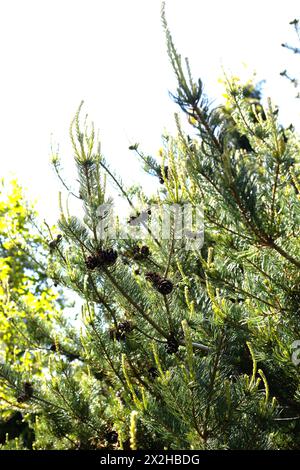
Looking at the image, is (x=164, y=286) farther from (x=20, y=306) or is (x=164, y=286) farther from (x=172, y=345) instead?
(x=20, y=306)

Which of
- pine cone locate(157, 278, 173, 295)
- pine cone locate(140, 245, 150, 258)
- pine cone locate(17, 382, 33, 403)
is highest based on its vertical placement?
pine cone locate(140, 245, 150, 258)

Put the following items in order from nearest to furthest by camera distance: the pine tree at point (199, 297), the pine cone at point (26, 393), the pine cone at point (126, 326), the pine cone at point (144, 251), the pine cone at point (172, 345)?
the pine tree at point (199, 297) < the pine cone at point (172, 345) < the pine cone at point (126, 326) < the pine cone at point (144, 251) < the pine cone at point (26, 393)

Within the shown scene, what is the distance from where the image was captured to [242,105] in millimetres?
3268

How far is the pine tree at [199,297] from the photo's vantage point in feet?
6.28

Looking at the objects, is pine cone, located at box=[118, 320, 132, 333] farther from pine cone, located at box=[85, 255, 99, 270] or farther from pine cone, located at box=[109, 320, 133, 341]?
pine cone, located at box=[85, 255, 99, 270]

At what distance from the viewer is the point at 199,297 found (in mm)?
2725

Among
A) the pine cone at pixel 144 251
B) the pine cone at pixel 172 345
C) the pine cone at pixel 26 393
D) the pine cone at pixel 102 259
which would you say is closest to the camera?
the pine cone at pixel 102 259

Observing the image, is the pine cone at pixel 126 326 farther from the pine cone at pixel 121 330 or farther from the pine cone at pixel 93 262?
the pine cone at pixel 93 262

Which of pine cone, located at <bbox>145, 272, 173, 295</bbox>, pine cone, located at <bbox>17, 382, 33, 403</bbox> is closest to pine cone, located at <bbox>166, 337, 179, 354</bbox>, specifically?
pine cone, located at <bbox>145, 272, 173, 295</bbox>

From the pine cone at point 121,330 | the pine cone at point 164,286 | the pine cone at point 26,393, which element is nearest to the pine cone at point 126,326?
the pine cone at point 121,330

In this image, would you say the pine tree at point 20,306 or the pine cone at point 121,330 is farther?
the pine tree at point 20,306

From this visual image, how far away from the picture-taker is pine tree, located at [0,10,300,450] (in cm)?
191
